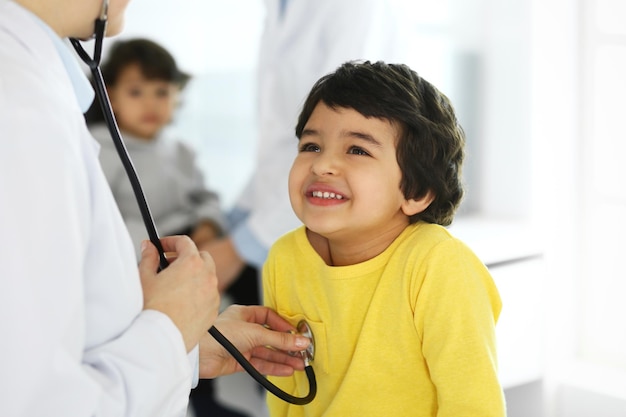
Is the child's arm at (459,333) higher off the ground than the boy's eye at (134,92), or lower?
lower

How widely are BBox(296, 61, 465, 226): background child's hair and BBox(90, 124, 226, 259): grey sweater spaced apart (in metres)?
1.35

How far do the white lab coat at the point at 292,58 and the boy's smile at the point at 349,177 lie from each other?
2.20 ft

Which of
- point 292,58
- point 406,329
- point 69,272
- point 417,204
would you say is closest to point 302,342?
point 406,329

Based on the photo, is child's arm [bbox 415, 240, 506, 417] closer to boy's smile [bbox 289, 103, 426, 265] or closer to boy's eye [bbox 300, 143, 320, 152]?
boy's smile [bbox 289, 103, 426, 265]

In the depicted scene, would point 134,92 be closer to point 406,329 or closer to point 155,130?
point 155,130

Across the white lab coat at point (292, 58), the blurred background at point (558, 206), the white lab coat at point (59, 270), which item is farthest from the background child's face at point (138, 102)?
the white lab coat at point (59, 270)

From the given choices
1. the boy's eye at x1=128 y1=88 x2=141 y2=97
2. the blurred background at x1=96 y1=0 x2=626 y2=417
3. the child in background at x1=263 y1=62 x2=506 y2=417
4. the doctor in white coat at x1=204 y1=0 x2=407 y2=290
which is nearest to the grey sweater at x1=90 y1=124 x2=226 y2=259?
the boy's eye at x1=128 y1=88 x2=141 y2=97

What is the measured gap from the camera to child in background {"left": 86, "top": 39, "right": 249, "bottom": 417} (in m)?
2.68

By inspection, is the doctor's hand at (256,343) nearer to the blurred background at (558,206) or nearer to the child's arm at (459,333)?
the child's arm at (459,333)

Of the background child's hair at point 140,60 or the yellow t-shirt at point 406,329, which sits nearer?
the yellow t-shirt at point 406,329

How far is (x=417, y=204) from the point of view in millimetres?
1313

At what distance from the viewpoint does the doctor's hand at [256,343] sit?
1.29m

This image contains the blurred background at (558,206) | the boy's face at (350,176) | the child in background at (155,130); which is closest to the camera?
the boy's face at (350,176)

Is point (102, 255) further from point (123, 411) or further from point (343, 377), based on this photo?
point (343, 377)
